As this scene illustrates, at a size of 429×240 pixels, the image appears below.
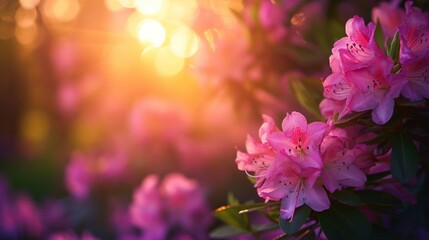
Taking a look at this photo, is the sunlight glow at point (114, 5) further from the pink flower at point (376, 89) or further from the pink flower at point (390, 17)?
the pink flower at point (376, 89)

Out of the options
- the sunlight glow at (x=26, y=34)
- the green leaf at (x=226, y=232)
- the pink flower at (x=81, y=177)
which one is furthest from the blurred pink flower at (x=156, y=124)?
the sunlight glow at (x=26, y=34)

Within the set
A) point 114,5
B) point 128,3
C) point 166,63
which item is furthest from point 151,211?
point 114,5

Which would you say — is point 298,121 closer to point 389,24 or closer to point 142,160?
point 389,24

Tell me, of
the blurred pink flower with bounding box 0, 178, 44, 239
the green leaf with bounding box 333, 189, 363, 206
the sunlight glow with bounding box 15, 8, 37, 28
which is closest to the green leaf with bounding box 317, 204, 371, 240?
the green leaf with bounding box 333, 189, 363, 206

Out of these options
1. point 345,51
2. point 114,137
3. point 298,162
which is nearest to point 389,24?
point 345,51

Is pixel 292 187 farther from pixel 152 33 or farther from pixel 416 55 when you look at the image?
→ pixel 152 33

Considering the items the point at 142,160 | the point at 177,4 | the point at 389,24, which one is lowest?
the point at 389,24
